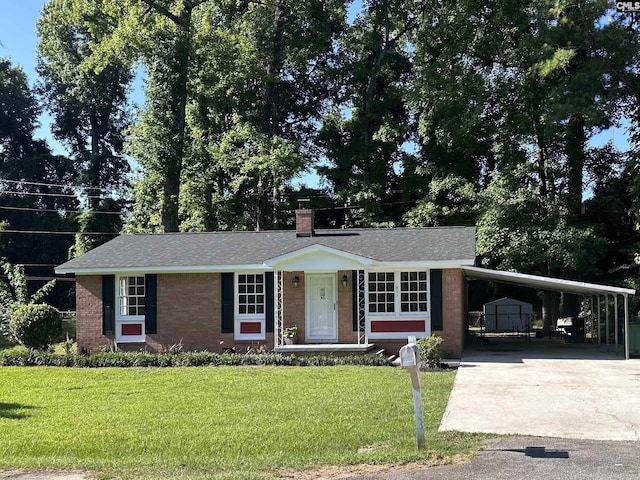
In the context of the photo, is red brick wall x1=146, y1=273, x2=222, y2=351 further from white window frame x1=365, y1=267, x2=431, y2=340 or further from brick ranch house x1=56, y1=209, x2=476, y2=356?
white window frame x1=365, y1=267, x2=431, y2=340

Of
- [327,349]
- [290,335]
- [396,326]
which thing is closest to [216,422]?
[327,349]

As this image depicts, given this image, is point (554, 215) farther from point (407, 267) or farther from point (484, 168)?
point (407, 267)

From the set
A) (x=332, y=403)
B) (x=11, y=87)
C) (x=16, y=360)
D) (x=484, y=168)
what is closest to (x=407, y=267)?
(x=332, y=403)

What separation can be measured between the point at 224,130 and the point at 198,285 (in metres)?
18.0

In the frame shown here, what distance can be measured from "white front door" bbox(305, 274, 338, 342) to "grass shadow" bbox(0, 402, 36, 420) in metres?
9.56

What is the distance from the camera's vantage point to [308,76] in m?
38.8

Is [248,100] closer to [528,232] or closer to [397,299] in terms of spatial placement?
[528,232]

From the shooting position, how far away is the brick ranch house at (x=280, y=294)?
19312 mm

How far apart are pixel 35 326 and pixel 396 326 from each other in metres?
10.6

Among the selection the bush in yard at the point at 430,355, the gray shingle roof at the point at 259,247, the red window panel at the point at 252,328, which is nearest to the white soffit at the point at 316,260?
the gray shingle roof at the point at 259,247

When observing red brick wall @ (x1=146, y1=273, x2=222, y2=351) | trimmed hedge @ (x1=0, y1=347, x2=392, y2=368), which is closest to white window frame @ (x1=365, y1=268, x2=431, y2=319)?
trimmed hedge @ (x1=0, y1=347, x2=392, y2=368)

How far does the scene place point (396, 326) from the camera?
64.3 ft

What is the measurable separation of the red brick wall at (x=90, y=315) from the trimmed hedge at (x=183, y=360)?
229 centimetres

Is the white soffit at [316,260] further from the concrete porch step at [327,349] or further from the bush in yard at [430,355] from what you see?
the bush in yard at [430,355]
